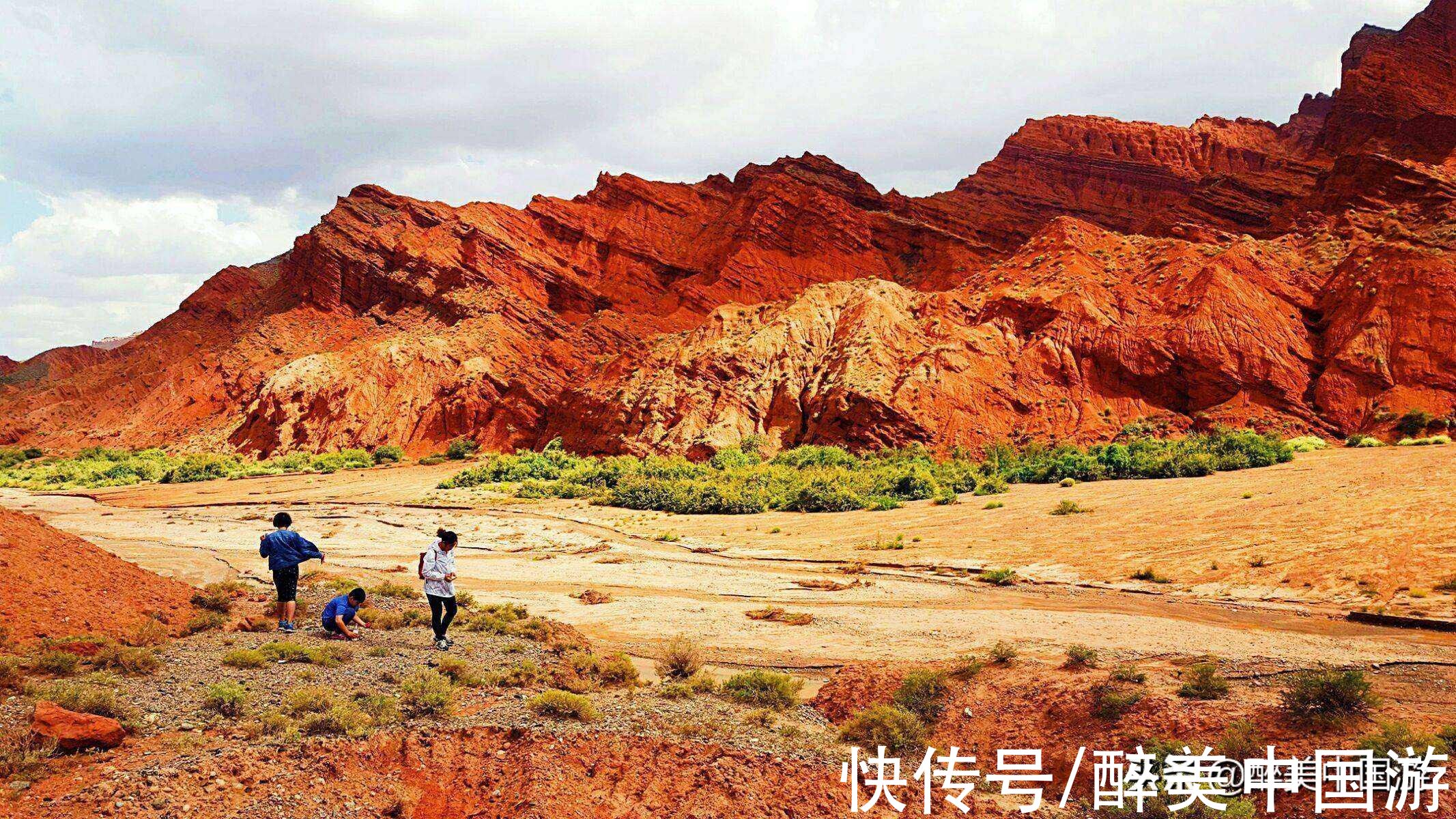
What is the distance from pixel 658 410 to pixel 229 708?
34307mm

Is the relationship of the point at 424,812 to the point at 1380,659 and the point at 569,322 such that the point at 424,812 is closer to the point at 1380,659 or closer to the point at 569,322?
the point at 1380,659

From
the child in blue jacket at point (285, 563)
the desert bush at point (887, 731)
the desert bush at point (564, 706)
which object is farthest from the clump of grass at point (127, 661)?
the desert bush at point (887, 731)

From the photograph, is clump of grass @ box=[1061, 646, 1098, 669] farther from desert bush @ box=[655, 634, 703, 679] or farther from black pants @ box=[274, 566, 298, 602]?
black pants @ box=[274, 566, 298, 602]

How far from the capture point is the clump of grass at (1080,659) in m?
9.16

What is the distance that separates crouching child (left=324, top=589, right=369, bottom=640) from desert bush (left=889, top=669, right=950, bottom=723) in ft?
26.0

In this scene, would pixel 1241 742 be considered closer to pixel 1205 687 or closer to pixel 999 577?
pixel 1205 687

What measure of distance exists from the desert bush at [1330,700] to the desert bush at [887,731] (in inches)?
124

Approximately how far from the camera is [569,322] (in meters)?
71.3

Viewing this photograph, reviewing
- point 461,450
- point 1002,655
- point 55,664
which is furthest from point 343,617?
point 461,450

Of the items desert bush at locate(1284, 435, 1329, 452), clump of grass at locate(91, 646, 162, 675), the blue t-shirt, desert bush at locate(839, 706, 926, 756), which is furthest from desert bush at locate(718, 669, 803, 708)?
desert bush at locate(1284, 435, 1329, 452)

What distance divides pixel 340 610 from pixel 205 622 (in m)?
1.96

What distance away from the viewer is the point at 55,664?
8781 mm

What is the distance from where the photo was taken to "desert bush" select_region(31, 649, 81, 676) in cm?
870

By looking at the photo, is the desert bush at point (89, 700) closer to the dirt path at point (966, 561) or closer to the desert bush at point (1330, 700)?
the dirt path at point (966, 561)
